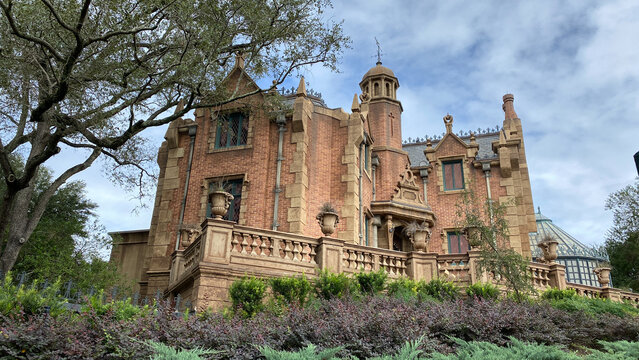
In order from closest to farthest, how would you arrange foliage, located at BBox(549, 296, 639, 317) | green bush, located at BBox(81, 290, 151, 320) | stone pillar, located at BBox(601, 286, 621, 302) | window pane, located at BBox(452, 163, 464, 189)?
green bush, located at BBox(81, 290, 151, 320) → foliage, located at BBox(549, 296, 639, 317) → stone pillar, located at BBox(601, 286, 621, 302) → window pane, located at BBox(452, 163, 464, 189)

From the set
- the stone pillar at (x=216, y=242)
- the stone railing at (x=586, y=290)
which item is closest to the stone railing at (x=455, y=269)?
the stone railing at (x=586, y=290)

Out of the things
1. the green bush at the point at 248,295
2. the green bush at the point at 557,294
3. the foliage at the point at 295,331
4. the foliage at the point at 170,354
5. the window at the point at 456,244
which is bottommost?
the foliage at the point at 170,354

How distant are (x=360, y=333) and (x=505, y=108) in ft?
79.6

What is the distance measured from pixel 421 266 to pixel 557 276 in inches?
191

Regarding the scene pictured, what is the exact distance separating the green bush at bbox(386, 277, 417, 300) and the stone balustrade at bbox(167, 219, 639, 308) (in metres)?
1.26

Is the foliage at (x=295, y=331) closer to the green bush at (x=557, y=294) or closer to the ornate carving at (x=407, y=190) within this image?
the green bush at (x=557, y=294)

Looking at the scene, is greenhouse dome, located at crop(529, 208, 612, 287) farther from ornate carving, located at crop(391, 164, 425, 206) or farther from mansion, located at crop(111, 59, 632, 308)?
ornate carving, located at crop(391, 164, 425, 206)

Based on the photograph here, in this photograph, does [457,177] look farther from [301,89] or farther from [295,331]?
[295,331]

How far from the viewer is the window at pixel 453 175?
2552cm

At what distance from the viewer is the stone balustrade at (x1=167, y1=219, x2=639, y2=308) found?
12000 millimetres

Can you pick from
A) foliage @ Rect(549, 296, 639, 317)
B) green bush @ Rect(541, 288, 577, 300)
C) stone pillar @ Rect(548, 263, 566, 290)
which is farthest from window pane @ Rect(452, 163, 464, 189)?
foliage @ Rect(549, 296, 639, 317)

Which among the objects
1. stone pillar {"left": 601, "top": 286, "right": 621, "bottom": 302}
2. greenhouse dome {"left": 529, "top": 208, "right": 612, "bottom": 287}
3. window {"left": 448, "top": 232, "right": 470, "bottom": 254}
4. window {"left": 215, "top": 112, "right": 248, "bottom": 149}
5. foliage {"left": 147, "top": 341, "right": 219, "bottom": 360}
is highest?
window {"left": 215, "top": 112, "right": 248, "bottom": 149}

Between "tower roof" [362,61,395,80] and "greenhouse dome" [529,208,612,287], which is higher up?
"tower roof" [362,61,395,80]

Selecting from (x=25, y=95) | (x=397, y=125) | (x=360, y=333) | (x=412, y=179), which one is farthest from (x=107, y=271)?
(x=397, y=125)
